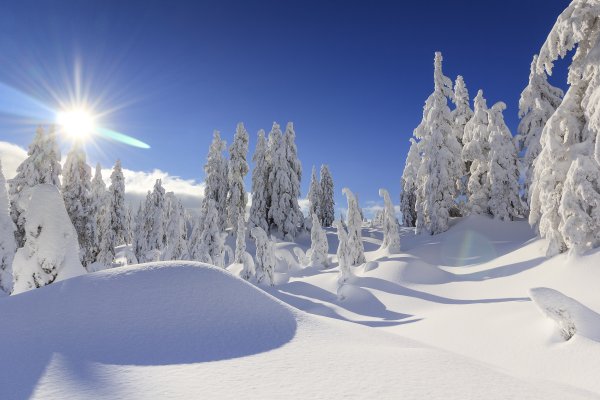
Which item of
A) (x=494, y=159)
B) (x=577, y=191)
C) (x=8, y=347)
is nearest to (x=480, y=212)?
(x=494, y=159)

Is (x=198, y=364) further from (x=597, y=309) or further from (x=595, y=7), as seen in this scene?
(x=595, y=7)

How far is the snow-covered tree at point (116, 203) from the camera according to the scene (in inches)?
1406

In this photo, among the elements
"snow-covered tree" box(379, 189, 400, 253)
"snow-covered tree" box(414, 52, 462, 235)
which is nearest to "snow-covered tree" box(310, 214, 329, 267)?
"snow-covered tree" box(379, 189, 400, 253)

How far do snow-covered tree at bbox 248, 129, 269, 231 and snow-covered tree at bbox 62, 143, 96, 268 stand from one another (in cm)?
1764

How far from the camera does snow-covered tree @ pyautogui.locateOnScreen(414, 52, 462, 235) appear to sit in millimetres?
29438

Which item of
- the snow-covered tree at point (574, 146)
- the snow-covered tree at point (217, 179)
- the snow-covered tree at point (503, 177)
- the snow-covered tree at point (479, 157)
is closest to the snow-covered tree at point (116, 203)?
the snow-covered tree at point (217, 179)

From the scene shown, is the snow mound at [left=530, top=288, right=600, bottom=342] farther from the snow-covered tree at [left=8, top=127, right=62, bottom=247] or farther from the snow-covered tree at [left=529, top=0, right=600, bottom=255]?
the snow-covered tree at [left=8, top=127, right=62, bottom=247]

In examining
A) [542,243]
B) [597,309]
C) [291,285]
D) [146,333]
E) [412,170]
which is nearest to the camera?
[146,333]

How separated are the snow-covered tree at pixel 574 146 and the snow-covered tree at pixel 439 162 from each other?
13232 mm

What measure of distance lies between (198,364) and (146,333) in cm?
128

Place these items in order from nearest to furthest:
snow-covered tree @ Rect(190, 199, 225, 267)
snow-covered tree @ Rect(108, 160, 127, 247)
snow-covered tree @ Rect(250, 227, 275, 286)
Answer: snow-covered tree @ Rect(250, 227, 275, 286)
snow-covered tree @ Rect(190, 199, 225, 267)
snow-covered tree @ Rect(108, 160, 127, 247)

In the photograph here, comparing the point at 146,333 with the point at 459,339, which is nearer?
the point at 146,333

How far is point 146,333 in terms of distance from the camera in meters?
5.34

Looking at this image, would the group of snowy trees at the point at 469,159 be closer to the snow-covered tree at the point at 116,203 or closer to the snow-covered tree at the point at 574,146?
the snow-covered tree at the point at 574,146
